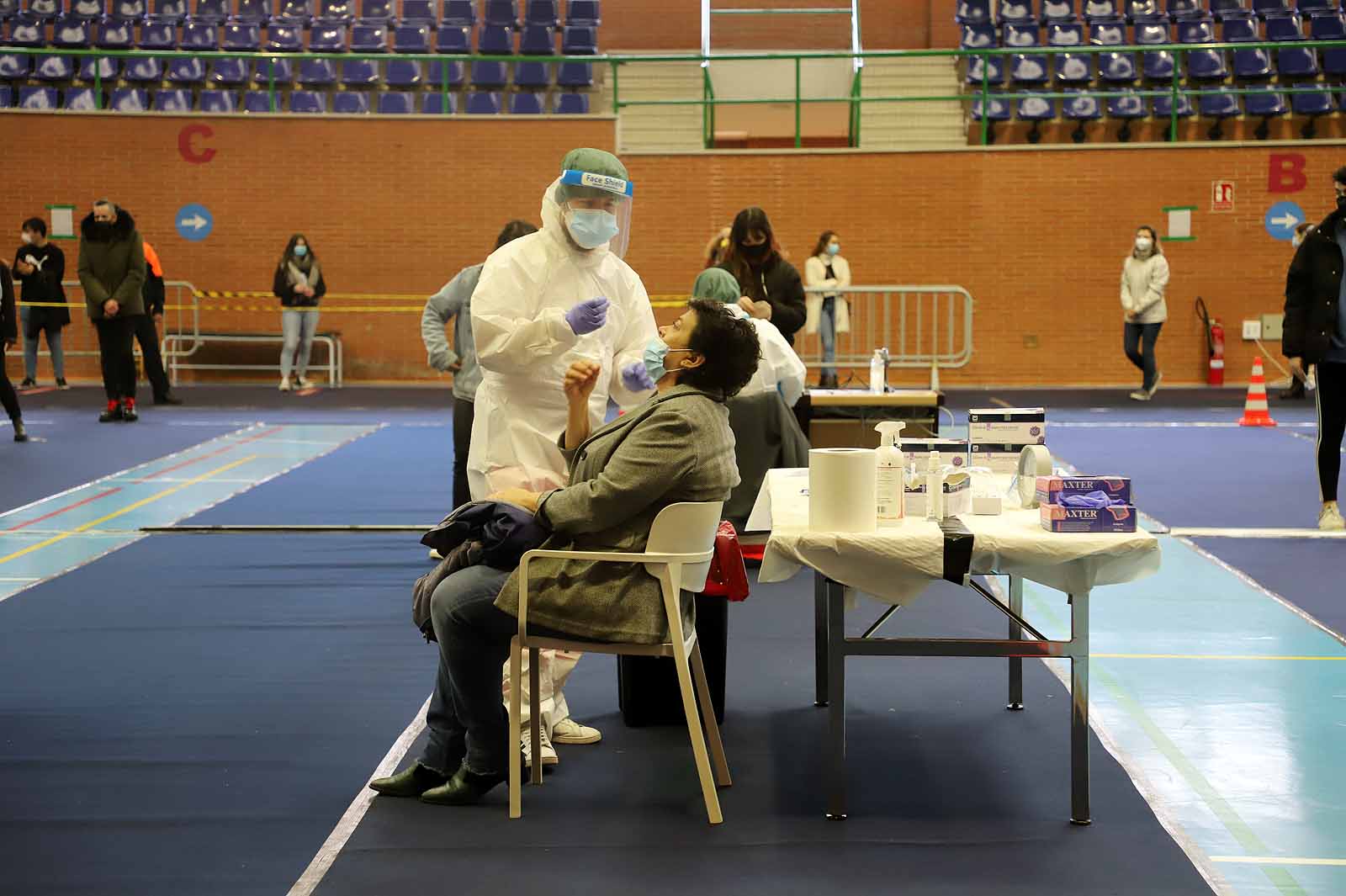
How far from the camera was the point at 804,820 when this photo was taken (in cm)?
383

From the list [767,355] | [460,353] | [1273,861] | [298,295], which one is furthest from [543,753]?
[298,295]

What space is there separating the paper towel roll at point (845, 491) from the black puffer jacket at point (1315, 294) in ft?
15.2

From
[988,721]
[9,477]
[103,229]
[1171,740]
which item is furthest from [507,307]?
[103,229]

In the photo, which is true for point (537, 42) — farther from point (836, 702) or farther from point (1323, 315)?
point (836, 702)

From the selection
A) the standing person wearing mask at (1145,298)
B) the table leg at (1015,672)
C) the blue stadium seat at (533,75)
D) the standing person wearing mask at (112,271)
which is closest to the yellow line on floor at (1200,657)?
the table leg at (1015,672)

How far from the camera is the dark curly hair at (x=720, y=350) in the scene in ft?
12.7

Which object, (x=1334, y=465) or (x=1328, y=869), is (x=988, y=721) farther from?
(x=1334, y=465)

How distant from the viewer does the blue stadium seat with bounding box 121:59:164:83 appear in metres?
19.2

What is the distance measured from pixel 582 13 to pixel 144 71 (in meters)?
5.93

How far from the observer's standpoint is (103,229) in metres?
12.9

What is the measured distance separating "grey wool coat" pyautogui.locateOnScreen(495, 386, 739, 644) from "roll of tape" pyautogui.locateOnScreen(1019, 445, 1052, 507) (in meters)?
0.89

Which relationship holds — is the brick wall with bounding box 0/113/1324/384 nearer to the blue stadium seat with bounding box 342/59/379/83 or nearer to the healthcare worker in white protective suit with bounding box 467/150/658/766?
the blue stadium seat with bounding box 342/59/379/83

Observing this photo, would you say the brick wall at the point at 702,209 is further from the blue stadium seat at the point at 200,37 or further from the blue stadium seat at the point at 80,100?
the blue stadium seat at the point at 200,37

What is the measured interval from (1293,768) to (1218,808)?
0.44 meters
